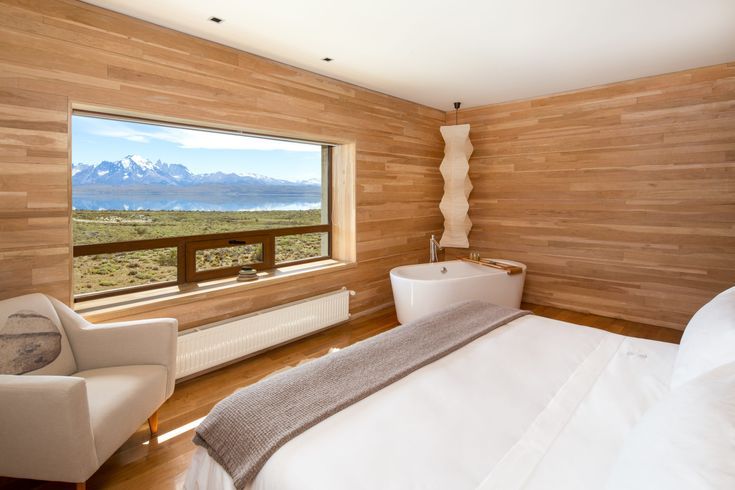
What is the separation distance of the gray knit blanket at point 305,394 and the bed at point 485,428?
37 millimetres

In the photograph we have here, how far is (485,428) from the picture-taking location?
A: 4.38ft

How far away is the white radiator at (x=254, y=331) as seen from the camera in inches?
109

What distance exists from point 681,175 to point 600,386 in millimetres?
3173

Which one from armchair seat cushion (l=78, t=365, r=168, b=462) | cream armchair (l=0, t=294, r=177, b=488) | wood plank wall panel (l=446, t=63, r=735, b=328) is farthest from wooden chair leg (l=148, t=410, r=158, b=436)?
wood plank wall panel (l=446, t=63, r=735, b=328)

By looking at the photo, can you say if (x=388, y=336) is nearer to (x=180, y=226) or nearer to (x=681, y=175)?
(x=180, y=226)

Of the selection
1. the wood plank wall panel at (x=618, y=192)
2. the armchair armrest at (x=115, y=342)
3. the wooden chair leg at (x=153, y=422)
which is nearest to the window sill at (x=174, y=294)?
the armchair armrest at (x=115, y=342)

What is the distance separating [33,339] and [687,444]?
2467 mm

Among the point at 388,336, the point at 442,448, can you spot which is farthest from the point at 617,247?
the point at 442,448

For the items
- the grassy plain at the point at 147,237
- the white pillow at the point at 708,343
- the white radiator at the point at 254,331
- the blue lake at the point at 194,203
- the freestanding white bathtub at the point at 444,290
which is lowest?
the white radiator at the point at 254,331

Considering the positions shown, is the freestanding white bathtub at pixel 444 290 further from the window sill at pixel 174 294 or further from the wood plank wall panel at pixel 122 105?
the window sill at pixel 174 294

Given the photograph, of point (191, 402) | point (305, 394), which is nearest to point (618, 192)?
point (305, 394)

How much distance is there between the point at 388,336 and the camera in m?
2.05

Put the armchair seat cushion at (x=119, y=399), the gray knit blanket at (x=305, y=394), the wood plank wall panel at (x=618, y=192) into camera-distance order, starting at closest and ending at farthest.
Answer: the gray knit blanket at (x=305, y=394) < the armchair seat cushion at (x=119, y=399) < the wood plank wall panel at (x=618, y=192)

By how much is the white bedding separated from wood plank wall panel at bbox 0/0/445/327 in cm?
167
